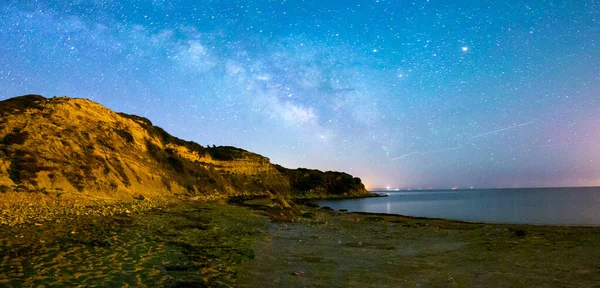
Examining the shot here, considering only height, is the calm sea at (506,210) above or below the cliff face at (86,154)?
below

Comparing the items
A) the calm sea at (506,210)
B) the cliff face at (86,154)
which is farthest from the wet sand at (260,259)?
the calm sea at (506,210)

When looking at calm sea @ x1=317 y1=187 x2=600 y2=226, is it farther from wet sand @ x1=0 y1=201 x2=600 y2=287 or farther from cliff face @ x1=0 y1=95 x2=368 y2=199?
cliff face @ x1=0 y1=95 x2=368 y2=199

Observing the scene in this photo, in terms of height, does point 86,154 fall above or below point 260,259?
above

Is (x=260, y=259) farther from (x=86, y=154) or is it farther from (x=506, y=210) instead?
(x=506, y=210)

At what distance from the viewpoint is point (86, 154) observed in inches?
1619

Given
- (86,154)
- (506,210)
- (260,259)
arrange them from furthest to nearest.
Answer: (506,210)
(86,154)
(260,259)

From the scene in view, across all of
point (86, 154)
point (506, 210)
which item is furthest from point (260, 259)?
point (506, 210)

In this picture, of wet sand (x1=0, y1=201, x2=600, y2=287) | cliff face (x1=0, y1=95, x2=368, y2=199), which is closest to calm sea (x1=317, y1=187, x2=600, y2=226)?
wet sand (x1=0, y1=201, x2=600, y2=287)

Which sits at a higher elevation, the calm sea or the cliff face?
the cliff face

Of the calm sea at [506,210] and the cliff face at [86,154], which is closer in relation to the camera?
the cliff face at [86,154]

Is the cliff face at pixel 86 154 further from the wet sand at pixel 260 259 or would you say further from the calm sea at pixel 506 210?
the calm sea at pixel 506 210

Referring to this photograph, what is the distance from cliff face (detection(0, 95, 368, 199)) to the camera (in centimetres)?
3084

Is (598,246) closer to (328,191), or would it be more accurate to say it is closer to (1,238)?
(1,238)

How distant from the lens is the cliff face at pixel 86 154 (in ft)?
101
